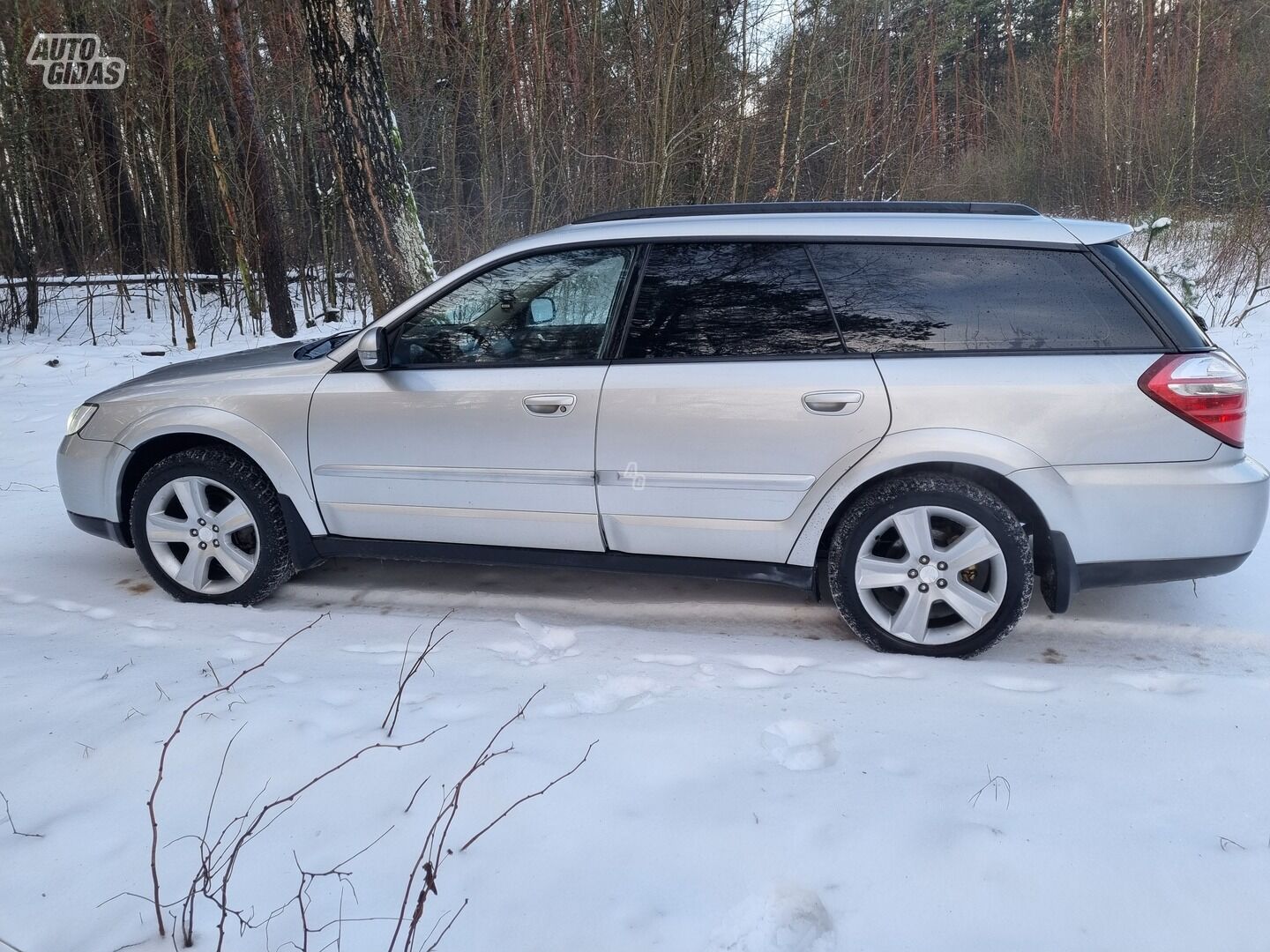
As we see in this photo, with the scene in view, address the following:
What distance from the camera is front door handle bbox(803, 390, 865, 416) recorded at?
10.6ft

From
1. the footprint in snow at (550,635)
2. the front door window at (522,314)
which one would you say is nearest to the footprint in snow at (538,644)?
Result: the footprint in snow at (550,635)

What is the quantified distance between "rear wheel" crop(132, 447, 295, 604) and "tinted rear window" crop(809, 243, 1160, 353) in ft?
8.24

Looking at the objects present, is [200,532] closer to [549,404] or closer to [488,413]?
[488,413]

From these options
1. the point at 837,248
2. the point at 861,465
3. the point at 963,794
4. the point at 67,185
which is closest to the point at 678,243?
the point at 837,248

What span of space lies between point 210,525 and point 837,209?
9.62ft

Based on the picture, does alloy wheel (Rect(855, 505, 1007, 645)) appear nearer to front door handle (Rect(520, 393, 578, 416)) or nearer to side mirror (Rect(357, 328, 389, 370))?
front door handle (Rect(520, 393, 578, 416))

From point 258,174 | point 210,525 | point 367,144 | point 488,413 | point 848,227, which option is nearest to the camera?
point 848,227

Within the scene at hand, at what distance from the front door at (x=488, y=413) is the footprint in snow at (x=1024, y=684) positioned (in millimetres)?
1519

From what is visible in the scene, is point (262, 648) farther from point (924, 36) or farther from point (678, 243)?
point (924, 36)

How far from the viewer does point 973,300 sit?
3.26 metres

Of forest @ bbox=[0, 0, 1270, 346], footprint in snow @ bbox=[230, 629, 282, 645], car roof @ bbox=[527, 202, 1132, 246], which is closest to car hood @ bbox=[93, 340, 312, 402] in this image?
footprint in snow @ bbox=[230, 629, 282, 645]

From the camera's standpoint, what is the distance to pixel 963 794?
2363 mm

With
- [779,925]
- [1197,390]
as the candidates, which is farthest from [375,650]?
[1197,390]

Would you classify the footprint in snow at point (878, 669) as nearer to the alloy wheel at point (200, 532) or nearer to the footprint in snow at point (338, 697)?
the footprint in snow at point (338, 697)
